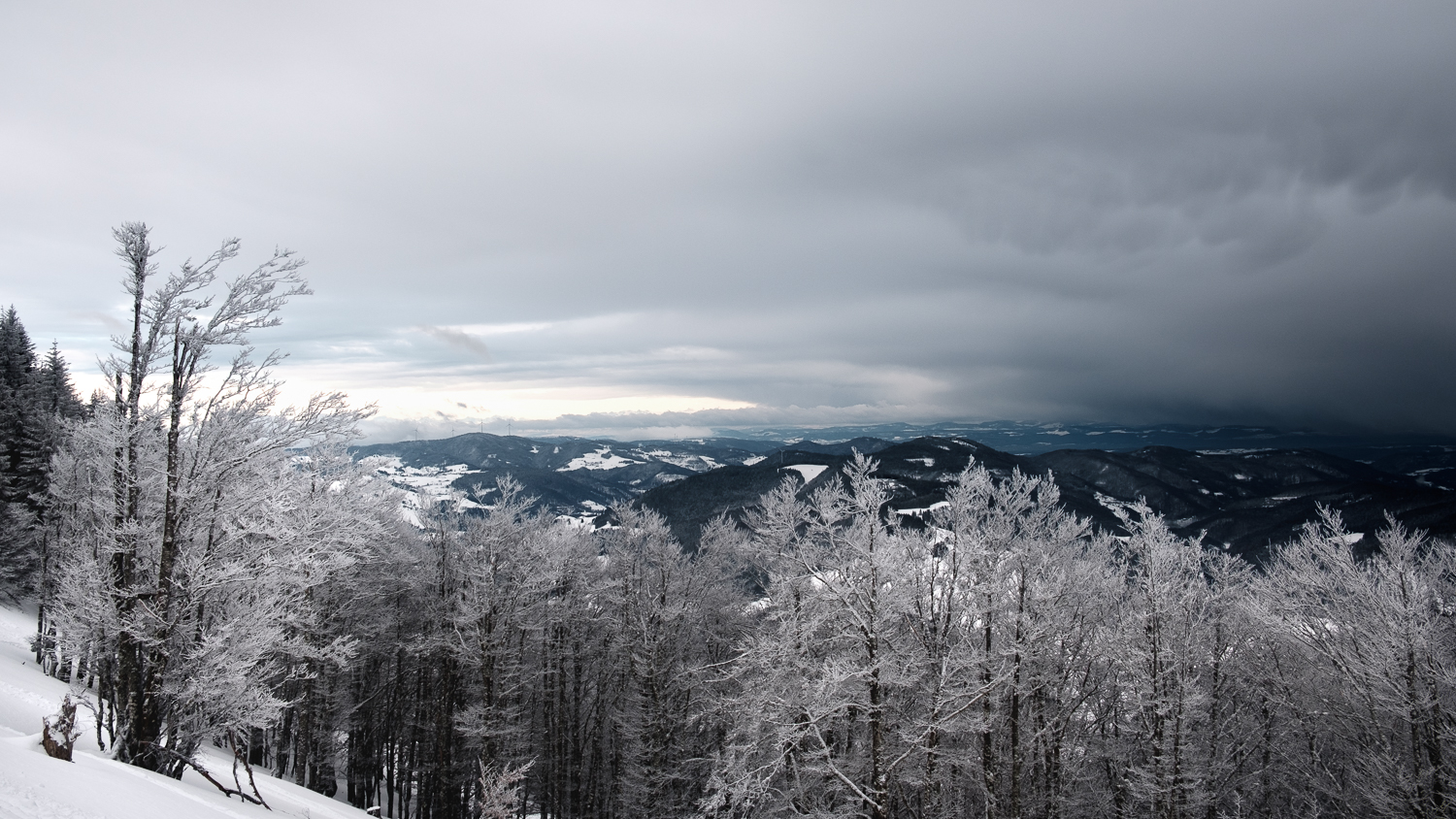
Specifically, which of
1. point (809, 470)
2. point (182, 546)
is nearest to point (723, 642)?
point (182, 546)

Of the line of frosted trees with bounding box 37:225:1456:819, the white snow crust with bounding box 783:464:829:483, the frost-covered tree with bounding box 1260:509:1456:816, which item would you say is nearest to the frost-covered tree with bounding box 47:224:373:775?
the line of frosted trees with bounding box 37:225:1456:819

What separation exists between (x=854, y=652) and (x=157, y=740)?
17439mm

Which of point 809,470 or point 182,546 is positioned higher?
point 182,546

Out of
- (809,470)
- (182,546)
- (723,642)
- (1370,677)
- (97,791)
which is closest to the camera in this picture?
(97,791)

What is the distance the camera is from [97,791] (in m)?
8.77

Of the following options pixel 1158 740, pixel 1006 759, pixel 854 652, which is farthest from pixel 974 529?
pixel 1158 740

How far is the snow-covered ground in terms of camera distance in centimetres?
788

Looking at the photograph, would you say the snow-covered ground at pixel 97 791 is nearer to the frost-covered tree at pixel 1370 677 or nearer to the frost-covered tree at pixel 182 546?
the frost-covered tree at pixel 182 546

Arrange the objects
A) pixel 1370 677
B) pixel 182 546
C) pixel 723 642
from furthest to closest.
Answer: pixel 723 642 → pixel 1370 677 → pixel 182 546

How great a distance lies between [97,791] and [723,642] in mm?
25956

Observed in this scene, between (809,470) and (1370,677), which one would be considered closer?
(1370,677)

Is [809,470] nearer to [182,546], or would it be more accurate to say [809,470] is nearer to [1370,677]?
[1370,677]

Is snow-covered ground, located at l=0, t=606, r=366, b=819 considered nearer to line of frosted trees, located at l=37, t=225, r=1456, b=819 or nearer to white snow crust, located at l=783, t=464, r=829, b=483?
line of frosted trees, located at l=37, t=225, r=1456, b=819

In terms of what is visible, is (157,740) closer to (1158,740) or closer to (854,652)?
(854,652)
